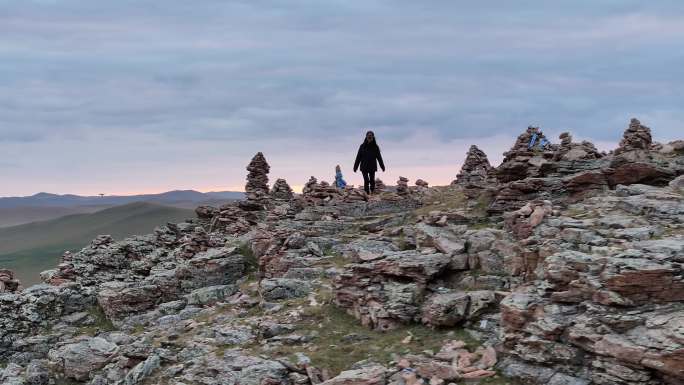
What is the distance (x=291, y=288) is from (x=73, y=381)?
1031cm

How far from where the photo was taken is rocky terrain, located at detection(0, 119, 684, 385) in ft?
51.8

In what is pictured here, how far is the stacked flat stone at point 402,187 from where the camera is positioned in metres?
38.9

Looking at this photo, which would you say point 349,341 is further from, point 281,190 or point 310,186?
point 281,190

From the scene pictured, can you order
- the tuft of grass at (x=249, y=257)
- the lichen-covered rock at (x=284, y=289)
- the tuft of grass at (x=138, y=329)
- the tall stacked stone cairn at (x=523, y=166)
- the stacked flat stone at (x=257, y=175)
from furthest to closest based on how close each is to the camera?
the stacked flat stone at (x=257, y=175)
the tuft of grass at (x=249, y=257)
the tall stacked stone cairn at (x=523, y=166)
the tuft of grass at (x=138, y=329)
the lichen-covered rock at (x=284, y=289)

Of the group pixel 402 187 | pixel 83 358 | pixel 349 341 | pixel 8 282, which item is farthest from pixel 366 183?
pixel 8 282

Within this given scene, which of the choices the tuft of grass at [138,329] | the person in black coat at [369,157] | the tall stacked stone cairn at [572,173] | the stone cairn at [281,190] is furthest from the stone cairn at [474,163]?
the tuft of grass at [138,329]

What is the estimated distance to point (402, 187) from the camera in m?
39.0

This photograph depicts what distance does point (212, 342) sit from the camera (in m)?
22.9

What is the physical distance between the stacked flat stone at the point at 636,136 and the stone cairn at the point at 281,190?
2588 centimetres

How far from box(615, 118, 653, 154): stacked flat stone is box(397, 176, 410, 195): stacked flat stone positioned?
1447 cm

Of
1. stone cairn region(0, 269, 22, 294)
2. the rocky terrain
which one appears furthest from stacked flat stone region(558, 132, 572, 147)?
stone cairn region(0, 269, 22, 294)

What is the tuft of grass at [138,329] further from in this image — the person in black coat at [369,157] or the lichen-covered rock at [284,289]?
the person in black coat at [369,157]

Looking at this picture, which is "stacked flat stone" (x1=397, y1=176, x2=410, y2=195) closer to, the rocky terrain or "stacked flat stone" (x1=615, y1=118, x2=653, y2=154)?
the rocky terrain

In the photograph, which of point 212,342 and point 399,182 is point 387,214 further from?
point 212,342
